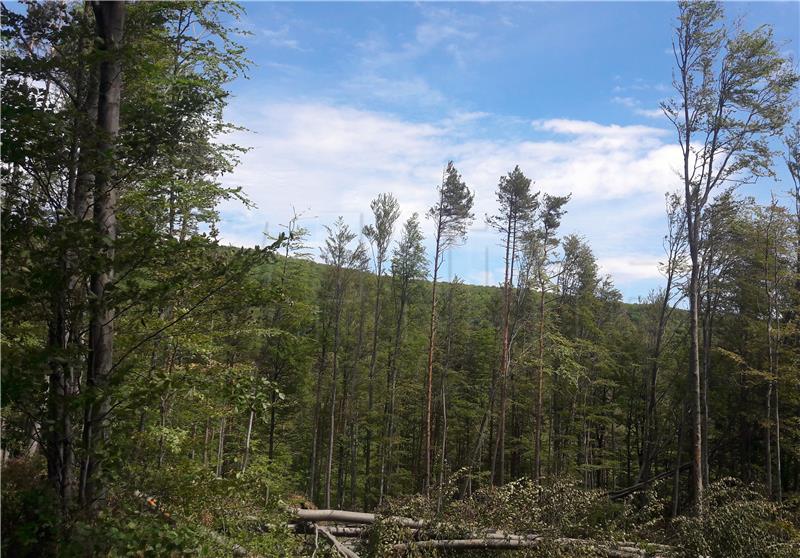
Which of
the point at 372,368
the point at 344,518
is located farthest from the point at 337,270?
the point at 344,518

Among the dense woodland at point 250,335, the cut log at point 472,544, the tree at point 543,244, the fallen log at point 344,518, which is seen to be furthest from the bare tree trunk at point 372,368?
the cut log at point 472,544

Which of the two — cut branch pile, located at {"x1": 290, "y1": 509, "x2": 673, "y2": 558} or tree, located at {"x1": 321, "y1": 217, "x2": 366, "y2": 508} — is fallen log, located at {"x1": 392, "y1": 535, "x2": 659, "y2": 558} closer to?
cut branch pile, located at {"x1": 290, "y1": 509, "x2": 673, "y2": 558}

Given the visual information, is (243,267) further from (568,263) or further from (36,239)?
(568,263)

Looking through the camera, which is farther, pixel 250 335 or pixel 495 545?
pixel 250 335

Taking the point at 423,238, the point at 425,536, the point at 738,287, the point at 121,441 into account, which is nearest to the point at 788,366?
the point at 738,287

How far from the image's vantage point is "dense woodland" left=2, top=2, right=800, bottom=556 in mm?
3846

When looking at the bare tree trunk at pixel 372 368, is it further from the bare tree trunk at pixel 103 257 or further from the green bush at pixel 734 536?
the bare tree trunk at pixel 103 257

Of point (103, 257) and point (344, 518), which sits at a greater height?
point (103, 257)

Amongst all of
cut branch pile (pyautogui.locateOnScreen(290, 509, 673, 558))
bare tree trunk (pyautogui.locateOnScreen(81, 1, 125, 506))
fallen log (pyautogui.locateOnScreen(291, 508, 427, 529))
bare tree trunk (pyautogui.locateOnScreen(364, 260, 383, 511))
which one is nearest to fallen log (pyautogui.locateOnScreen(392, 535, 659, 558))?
cut branch pile (pyautogui.locateOnScreen(290, 509, 673, 558))

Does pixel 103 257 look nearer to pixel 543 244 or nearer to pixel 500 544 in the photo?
pixel 500 544

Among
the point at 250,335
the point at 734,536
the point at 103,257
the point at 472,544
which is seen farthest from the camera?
the point at 250,335

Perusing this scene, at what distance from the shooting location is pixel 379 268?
24594 millimetres

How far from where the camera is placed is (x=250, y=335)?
14844 millimetres

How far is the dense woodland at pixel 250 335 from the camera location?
12.6ft
